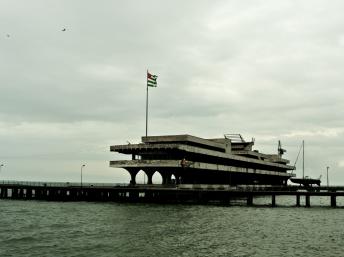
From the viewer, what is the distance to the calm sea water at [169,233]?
4466cm

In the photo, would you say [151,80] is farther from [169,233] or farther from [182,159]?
[169,233]

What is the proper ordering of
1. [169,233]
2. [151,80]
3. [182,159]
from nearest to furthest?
[169,233]
[151,80]
[182,159]

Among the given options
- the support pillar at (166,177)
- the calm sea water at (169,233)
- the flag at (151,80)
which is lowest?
the calm sea water at (169,233)

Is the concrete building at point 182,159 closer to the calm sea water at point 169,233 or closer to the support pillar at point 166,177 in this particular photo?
the support pillar at point 166,177

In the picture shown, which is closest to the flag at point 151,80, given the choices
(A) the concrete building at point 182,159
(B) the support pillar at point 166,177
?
(A) the concrete building at point 182,159

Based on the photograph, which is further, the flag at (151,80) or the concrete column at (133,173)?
the concrete column at (133,173)

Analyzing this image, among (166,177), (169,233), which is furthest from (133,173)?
(169,233)

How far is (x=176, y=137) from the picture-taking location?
114m

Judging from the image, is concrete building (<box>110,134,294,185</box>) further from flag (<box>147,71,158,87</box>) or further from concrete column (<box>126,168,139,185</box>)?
flag (<box>147,71,158,87</box>)

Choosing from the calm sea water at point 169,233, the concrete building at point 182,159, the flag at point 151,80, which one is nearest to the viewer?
the calm sea water at point 169,233

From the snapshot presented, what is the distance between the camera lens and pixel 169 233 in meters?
54.7

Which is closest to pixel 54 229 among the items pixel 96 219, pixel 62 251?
pixel 96 219

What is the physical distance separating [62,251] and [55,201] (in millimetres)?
68867

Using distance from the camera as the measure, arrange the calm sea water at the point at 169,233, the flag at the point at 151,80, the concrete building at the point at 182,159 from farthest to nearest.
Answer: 1. the concrete building at the point at 182,159
2. the flag at the point at 151,80
3. the calm sea water at the point at 169,233
